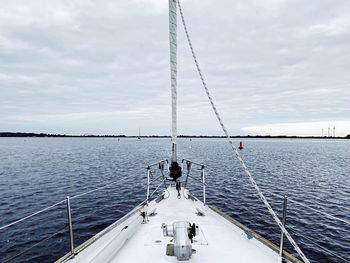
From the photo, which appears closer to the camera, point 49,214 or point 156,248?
point 156,248

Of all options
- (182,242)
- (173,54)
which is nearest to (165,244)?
(182,242)

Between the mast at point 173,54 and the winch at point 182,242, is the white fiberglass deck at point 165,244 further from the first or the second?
the mast at point 173,54

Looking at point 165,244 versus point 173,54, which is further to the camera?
point 173,54

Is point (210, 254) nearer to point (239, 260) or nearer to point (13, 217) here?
point (239, 260)

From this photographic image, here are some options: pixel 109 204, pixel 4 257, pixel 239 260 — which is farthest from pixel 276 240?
pixel 4 257

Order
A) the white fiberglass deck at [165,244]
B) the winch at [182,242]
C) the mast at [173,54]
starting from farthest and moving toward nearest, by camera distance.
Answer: the mast at [173,54] → the white fiberglass deck at [165,244] → the winch at [182,242]

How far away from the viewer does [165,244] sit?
3.62 meters

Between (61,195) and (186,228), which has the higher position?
(186,228)

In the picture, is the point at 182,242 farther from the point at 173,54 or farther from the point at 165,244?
the point at 173,54

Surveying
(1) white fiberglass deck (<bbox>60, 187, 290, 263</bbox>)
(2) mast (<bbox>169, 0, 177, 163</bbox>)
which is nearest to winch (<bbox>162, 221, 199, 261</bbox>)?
(1) white fiberglass deck (<bbox>60, 187, 290, 263</bbox>)

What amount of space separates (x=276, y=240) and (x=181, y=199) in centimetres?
552

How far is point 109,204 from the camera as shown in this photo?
42.2ft

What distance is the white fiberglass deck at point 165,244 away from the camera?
321 cm

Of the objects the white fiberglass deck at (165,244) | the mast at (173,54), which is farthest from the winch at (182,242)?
the mast at (173,54)
